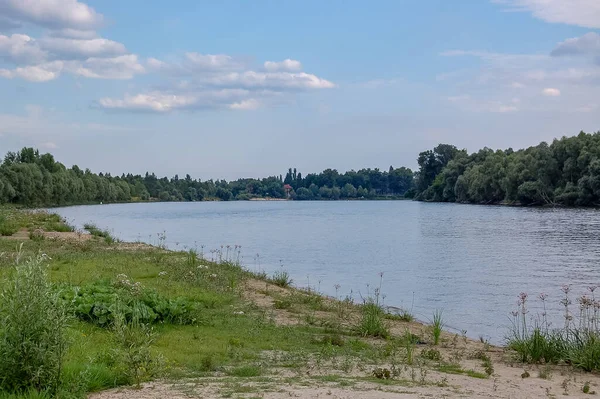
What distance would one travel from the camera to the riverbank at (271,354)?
884 centimetres

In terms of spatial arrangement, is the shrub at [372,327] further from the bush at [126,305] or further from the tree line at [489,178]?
the tree line at [489,178]

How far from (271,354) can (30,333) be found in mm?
5161

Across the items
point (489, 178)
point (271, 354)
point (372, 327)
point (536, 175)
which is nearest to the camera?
point (271, 354)

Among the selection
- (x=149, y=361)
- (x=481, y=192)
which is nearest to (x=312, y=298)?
(x=149, y=361)

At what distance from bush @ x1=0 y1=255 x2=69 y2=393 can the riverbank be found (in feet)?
1.50

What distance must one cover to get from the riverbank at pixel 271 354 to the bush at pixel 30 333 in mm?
457

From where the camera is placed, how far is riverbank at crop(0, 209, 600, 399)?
8844mm

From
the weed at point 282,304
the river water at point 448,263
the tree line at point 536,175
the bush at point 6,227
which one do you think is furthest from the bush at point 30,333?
the tree line at point 536,175

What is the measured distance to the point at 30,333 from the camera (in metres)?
7.63

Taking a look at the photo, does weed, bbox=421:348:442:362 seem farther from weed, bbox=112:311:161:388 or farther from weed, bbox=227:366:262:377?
weed, bbox=112:311:161:388

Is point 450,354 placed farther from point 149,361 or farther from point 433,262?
point 433,262

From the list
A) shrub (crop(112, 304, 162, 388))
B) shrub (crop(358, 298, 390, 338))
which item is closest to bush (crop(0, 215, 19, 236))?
shrub (crop(358, 298, 390, 338))

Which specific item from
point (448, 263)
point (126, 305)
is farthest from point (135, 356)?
point (448, 263)

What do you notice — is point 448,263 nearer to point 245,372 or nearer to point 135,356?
point 245,372
